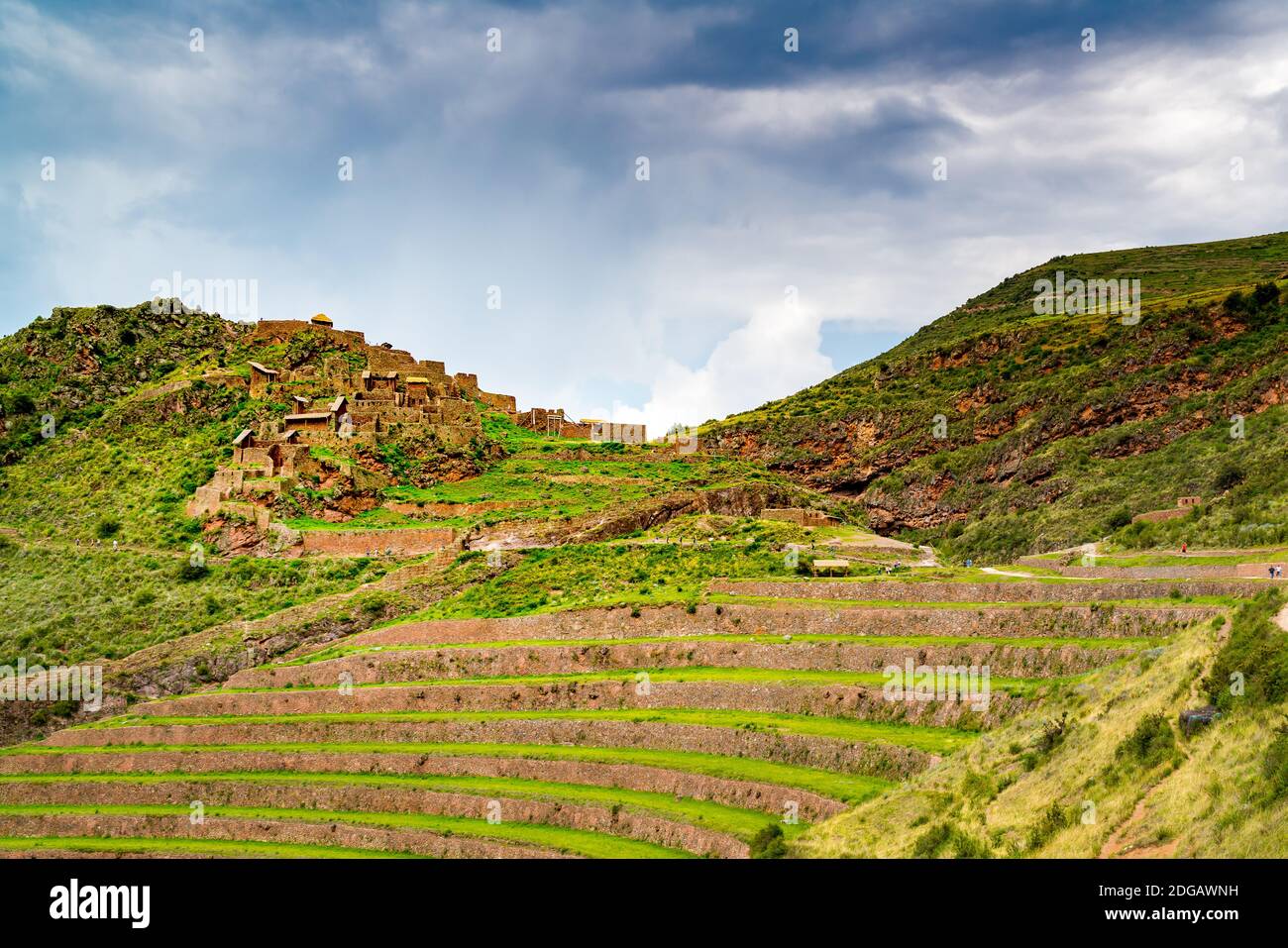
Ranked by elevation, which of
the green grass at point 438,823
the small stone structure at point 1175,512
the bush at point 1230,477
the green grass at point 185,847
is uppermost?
the bush at point 1230,477

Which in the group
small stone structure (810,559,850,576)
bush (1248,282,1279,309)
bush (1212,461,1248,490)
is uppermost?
bush (1248,282,1279,309)

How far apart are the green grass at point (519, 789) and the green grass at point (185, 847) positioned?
2.42m

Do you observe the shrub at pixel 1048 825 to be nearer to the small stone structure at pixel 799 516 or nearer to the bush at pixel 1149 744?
the bush at pixel 1149 744

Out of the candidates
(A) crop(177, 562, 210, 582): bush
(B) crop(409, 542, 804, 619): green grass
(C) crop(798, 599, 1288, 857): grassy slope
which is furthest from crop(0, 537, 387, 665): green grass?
(C) crop(798, 599, 1288, 857): grassy slope

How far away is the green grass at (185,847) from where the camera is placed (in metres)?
33.0

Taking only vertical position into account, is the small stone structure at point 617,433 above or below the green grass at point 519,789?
above

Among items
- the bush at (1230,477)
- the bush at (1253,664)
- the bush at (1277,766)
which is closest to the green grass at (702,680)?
the bush at (1253,664)

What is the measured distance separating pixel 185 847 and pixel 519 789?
36.9 feet

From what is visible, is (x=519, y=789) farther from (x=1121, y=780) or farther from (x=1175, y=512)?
(x=1175, y=512)

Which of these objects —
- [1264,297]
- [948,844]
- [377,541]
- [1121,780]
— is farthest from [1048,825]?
[1264,297]

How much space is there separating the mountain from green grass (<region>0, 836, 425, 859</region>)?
3308cm

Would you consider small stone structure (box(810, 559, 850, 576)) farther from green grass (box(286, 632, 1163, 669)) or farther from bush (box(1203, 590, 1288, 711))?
bush (box(1203, 590, 1288, 711))

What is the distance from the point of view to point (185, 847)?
35812 millimetres

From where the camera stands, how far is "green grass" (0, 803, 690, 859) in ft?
93.6
